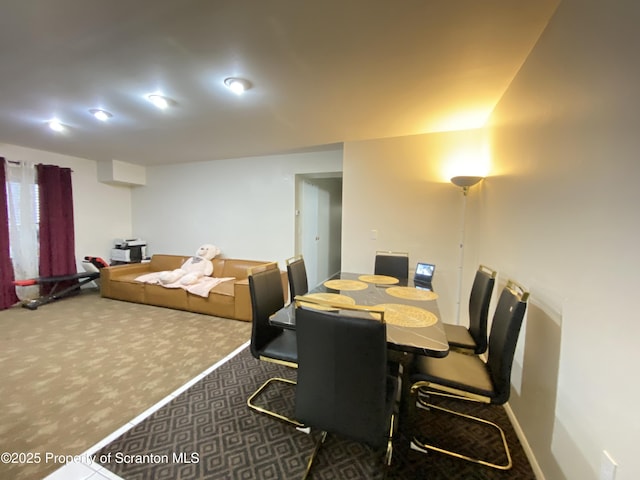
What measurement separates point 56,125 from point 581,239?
4.76 m

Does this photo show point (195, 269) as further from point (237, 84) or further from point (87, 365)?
point (237, 84)

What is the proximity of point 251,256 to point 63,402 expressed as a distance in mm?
2893

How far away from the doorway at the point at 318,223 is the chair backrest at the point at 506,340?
3.03 meters

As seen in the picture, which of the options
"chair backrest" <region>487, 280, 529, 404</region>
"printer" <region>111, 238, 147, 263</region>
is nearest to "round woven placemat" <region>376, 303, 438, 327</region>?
"chair backrest" <region>487, 280, 529, 404</region>

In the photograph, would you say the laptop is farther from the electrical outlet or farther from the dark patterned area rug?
the electrical outlet

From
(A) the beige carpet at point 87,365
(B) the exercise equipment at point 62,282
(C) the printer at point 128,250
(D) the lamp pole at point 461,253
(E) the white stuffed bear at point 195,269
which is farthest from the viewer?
(C) the printer at point 128,250

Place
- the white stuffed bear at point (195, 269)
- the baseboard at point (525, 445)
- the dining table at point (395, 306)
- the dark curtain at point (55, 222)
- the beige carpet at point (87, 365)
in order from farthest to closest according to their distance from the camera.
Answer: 1. the dark curtain at point (55, 222)
2. the white stuffed bear at point (195, 269)
3. the beige carpet at point (87, 365)
4. the baseboard at point (525, 445)
5. the dining table at point (395, 306)

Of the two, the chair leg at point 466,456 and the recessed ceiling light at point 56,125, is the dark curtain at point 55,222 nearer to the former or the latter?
the recessed ceiling light at point 56,125

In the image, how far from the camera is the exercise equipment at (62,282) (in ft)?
12.4

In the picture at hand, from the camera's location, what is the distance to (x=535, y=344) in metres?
1.48

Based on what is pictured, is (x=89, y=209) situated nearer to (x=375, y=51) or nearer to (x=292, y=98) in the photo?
(x=292, y=98)

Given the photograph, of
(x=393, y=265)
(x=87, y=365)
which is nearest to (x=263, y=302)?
(x=393, y=265)

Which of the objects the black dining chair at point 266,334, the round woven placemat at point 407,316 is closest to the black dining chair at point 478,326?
the round woven placemat at point 407,316

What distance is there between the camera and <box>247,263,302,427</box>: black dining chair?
1.71m
